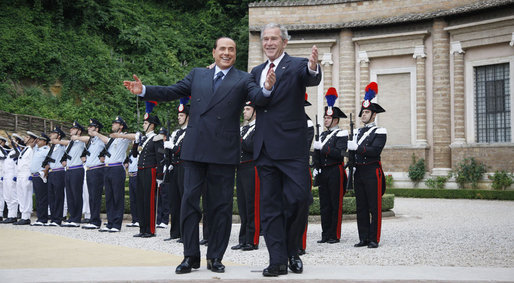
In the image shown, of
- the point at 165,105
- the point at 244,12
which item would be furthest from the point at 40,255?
the point at 244,12

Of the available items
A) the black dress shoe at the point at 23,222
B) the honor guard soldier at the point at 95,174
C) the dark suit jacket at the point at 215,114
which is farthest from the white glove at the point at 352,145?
the black dress shoe at the point at 23,222

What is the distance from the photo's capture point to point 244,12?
38.0 metres

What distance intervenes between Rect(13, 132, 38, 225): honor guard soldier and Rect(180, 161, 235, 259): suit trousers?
941cm

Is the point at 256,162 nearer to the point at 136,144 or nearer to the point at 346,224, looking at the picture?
the point at 136,144

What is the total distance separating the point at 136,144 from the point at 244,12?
1090 inches

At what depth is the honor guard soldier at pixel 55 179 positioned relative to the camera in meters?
13.7

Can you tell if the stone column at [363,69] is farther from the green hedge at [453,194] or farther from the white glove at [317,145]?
the white glove at [317,145]

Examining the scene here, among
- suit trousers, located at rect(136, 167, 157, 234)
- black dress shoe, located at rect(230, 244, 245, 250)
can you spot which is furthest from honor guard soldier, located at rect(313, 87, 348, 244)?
suit trousers, located at rect(136, 167, 157, 234)

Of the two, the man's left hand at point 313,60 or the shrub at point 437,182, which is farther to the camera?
the shrub at point 437,182

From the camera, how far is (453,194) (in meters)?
23.8

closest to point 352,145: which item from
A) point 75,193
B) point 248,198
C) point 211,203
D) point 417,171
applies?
point 248,198

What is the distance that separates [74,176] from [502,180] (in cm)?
1703

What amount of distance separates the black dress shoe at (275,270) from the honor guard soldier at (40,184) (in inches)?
370

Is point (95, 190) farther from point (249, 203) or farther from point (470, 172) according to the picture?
point (470, 172)
